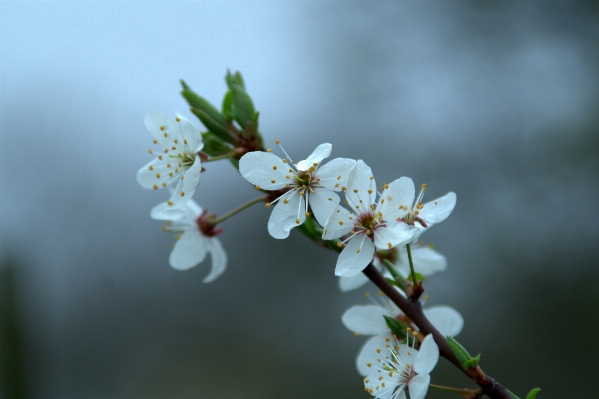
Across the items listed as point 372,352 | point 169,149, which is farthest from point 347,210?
point 169,149

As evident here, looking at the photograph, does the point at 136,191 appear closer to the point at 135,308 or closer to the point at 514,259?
the point at 135,308

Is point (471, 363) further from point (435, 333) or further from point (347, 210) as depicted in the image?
point (347, 210)

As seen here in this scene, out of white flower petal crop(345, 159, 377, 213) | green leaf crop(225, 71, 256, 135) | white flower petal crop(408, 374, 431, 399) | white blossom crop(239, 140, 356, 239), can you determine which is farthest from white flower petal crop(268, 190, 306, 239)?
white flower petal crop(408, 374, 431, 399)

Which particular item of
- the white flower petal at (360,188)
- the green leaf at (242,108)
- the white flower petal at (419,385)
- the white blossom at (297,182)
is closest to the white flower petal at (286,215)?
the white blossom at (297,182)

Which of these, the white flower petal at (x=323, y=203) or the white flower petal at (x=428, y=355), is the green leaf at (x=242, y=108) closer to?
the white flower petal at (x=323, y=203)

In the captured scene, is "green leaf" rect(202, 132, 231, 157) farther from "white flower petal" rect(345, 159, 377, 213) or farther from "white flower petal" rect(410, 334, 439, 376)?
"white flower petal" rect(410, 334, 439, 376)

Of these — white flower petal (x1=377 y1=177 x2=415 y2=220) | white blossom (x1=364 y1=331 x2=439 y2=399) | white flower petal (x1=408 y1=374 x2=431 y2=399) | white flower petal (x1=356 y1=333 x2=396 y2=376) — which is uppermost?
white flower petal (x1=377 y1=177 x2=415 y2=220)
